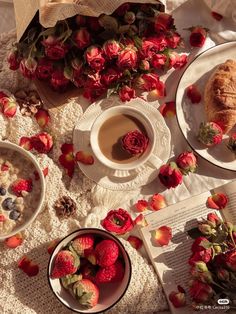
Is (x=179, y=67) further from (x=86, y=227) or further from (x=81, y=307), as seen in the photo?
(x=81, y=307)

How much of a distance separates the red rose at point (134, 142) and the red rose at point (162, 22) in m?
0.22

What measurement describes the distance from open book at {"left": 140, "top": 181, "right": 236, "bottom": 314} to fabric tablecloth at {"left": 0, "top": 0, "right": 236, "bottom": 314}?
0.8 inches

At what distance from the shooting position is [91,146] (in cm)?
96

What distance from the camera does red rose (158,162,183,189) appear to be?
3.18 ft

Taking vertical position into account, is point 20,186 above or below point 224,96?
below

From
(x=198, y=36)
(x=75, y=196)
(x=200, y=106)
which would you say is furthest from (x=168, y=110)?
(x=75, y=196)

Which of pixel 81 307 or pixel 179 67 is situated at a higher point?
pixel 179 67

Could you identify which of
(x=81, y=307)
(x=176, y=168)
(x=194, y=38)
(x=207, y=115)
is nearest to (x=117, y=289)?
(x=81, y=307)

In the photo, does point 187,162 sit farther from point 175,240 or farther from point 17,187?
point 17,187

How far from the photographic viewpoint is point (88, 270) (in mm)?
921

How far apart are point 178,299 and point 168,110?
41cm

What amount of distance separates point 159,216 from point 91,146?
21 centimetres

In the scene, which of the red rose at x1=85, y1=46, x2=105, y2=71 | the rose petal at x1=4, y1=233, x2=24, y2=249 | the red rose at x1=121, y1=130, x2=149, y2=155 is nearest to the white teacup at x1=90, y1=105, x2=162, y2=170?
the red rose at x1=121, y1=130, x2=149, y2=155

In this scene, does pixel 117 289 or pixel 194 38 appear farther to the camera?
pixel 194 38
